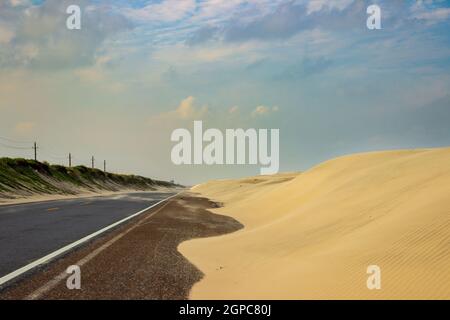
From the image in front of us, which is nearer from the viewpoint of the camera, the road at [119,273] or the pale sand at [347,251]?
the pale sand at [347,251]

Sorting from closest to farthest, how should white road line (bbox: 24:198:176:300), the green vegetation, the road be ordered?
white road line (bbox: 24:198:176:300) < the road < the green vegetation

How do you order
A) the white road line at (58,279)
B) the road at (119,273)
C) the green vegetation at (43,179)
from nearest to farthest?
1. the white road line at (58,279)
2. the road at (119,273)
3. the green vegetation at (43,179)

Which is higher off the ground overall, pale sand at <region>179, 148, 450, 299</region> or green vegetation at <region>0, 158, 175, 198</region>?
green vegetation at <region>0, 158, 175, 198</region>

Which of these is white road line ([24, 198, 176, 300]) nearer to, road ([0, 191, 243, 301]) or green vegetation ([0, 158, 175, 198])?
road ([0, 191, 243, 301])

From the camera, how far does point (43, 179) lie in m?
70.8

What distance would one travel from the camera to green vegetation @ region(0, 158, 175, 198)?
5512cm

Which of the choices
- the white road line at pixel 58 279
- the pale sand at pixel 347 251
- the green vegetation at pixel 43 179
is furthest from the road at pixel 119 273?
the green vegetation at pixel 43 179

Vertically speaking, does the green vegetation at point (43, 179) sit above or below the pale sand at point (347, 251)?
above

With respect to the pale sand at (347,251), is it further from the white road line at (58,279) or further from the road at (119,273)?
the white road line at (58,279)

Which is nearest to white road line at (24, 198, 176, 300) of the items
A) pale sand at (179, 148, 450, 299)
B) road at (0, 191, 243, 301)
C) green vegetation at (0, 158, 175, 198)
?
road at (0, 191, 243, 301)

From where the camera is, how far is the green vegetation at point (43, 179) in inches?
2170

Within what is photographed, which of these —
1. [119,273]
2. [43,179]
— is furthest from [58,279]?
[43,179]

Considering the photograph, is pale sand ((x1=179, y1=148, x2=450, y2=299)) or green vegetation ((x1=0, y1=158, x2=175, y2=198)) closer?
pale sand ((x1=179, y1=148, x2=450, y2=299))
